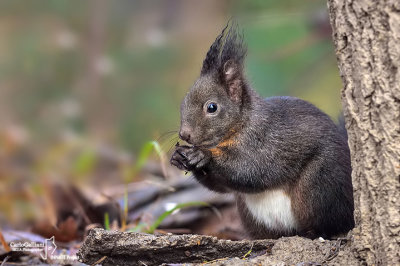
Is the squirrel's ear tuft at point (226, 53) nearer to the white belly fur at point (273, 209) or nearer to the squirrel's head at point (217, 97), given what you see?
the squirrel's head at point (217, 97)

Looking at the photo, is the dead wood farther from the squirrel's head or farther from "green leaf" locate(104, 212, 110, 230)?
"green leaf" locate(104, 212, 110, 230)

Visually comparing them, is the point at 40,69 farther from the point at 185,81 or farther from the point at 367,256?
the point at 367,256

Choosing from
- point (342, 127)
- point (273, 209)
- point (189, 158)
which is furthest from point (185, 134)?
point (342, 127)

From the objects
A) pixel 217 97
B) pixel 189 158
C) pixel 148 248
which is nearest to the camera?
pixel 148 248

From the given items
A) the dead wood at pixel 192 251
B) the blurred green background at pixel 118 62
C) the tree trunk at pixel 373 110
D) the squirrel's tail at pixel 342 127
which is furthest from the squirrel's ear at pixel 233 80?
the blurred green background at pixel 118 62

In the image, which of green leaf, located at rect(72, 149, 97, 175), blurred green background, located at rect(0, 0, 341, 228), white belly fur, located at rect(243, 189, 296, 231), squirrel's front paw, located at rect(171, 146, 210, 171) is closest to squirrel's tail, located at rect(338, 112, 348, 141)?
white belly fur, located at rect(243, 189, 296, 231)

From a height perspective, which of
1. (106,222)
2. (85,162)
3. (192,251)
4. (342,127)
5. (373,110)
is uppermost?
(85,162)

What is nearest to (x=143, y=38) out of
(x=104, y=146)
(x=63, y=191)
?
(x=104, y=146)

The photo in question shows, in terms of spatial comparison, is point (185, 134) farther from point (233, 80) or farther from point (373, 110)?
point (373, 110)
